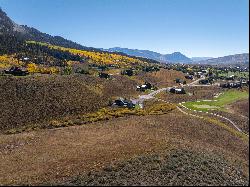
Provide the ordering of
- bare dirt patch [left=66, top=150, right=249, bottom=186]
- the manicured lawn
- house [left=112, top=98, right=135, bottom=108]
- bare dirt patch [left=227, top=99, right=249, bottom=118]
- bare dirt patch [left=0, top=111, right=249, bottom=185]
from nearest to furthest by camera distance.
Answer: bare dirt patch [left=66, top=150, right=249, bottom=186] < bare dirt patch [left=0, top=111, right=249, bottom=185] < house [left=112, top=98, right=135, bottom=108] < bare dirt patch [left=227, top=99, right=249, bottom=118] < the manicured lawn

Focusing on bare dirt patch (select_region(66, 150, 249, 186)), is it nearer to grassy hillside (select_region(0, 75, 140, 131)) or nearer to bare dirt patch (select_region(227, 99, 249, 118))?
grassy hillside (select_region(0, 75, 140, 131))

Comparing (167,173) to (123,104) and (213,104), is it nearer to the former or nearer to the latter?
(123,104)

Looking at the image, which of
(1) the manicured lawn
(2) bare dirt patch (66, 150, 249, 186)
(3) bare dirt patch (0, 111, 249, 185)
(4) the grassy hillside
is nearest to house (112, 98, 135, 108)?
(4) the grassy hillside

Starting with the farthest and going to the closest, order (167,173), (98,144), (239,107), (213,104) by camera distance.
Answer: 1. (213,104)
2. (239,107)
3. (98,144)
4. (167,173)

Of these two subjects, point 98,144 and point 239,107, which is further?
point 239,107

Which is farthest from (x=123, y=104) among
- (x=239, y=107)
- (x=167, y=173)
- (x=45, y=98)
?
(x=167, y=173)

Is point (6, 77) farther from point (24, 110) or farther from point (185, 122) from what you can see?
A: point (185, 122)

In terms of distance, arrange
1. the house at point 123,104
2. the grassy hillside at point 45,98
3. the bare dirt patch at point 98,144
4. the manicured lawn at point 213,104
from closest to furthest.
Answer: the bare dirt patch at point 98,144, the grassy hillside at point 45,98, the house at point 123,104, the manicured lawn at point 213,104

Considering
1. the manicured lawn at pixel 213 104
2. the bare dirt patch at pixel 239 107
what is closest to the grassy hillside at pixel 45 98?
the manicured lawn at pixel 213 104

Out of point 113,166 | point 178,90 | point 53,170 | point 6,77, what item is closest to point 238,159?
point 113,166

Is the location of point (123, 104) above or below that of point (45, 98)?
below

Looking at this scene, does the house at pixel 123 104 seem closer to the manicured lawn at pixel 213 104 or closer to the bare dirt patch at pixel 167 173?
the manicured lawn at pixel 213 104
